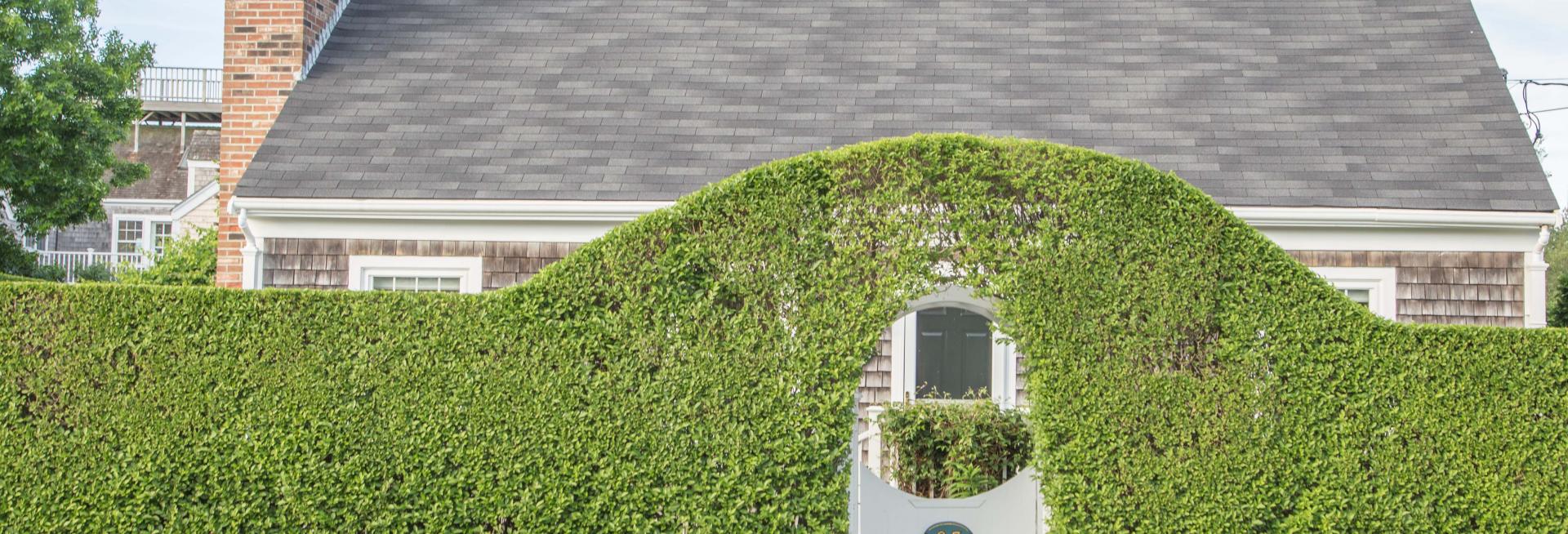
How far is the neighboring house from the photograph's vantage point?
2964 centimetres

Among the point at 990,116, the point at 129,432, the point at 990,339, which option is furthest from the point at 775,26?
the point at 129,432

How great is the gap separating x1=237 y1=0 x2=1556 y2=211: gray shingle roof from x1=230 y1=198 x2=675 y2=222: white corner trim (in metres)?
0.12

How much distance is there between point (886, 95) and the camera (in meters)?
10.5

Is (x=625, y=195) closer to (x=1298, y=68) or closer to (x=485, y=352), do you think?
(x=485, y=352)

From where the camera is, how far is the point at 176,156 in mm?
36719

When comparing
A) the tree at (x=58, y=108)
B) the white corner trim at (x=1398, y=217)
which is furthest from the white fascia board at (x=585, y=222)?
the tree at (x=58, y=108)

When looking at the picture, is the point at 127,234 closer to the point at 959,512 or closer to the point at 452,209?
the point at 452,209

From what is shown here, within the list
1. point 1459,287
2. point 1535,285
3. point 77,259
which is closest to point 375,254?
point 1459,287

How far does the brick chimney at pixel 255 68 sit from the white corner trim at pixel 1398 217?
8533mm

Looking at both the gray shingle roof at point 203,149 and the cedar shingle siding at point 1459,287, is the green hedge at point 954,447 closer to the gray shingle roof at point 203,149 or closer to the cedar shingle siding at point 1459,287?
the cedar shingle siding at point 1459,287

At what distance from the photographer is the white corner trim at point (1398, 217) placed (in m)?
8.80

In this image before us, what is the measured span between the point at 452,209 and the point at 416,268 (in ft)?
2.02

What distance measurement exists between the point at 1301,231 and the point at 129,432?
27.2 ft

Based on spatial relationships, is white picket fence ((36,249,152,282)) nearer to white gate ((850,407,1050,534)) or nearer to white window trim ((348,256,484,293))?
white window trim ((348,256,484,293))
